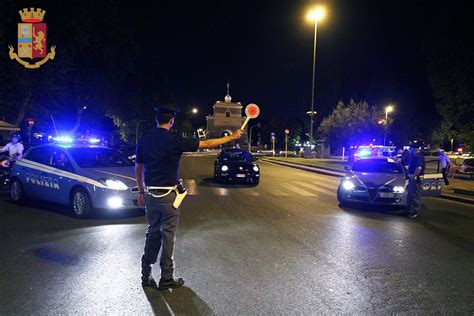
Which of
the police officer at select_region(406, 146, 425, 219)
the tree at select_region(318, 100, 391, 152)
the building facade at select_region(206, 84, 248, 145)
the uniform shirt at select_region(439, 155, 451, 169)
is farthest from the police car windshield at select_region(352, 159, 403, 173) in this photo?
the building facade at select_region(206, 84, 248, 145)

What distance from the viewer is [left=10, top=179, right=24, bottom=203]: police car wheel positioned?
10023 mm

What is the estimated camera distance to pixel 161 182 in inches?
171

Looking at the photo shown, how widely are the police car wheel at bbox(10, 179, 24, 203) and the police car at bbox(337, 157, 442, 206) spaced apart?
8052 millimetres

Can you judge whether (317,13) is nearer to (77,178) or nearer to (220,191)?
(220,191)

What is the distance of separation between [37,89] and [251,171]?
17238mm

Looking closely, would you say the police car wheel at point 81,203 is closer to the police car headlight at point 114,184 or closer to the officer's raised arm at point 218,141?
the police car headlight at point 114,184

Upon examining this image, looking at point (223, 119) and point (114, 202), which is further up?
point (223, 119)

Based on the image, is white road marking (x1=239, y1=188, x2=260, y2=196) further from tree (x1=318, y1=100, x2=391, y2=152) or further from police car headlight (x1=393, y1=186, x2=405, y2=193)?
tree (x1=318, y1=100, x2=391, y2=152)

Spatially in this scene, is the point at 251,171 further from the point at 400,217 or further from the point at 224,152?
the point at 400,217

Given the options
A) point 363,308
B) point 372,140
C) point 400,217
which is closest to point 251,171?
point 400,217

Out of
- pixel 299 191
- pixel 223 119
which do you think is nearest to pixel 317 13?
pixel 299 191

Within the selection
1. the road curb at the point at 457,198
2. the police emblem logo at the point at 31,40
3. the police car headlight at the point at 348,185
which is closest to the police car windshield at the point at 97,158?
the police car headlight at the point at 348,185

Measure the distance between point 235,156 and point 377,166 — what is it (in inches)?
293

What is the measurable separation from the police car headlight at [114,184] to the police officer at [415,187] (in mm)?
6406
